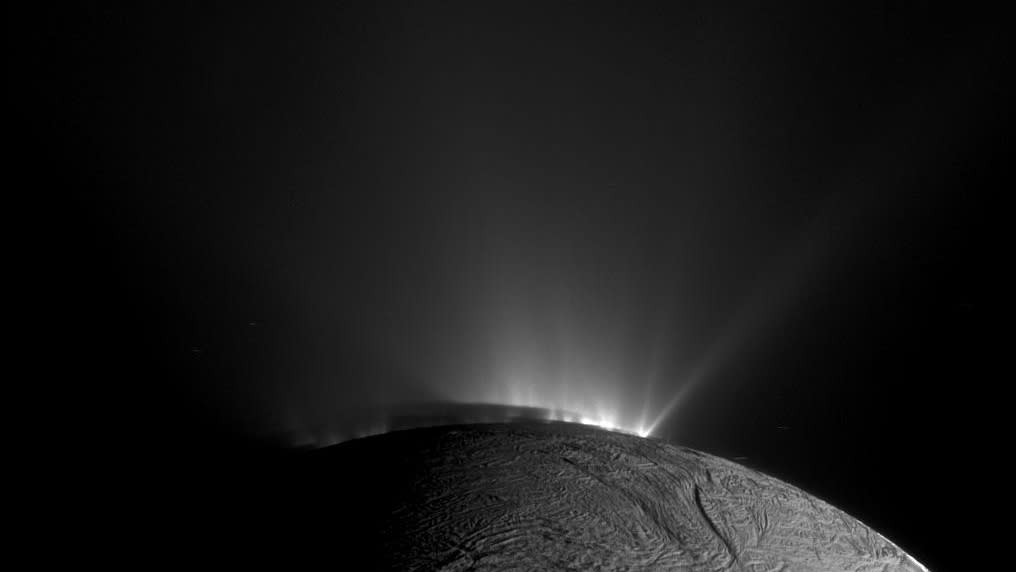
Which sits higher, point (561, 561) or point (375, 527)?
point (375, 527)

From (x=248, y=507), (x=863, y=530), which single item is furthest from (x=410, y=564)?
(x=863, y=530)

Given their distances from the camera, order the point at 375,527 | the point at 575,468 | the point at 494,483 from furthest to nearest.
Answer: the point at 575,468 < the point at 494,483 < the point at 375,527

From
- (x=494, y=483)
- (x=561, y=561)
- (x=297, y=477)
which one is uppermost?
(x=297, y=477)

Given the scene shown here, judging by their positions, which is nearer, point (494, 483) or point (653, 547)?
point (653, 547)

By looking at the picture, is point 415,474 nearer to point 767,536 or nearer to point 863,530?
point 767,536

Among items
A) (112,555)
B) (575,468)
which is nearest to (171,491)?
(112,555)

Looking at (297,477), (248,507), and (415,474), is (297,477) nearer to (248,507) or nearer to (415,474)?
(248,507)

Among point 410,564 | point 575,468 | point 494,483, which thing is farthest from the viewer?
point 575,468
